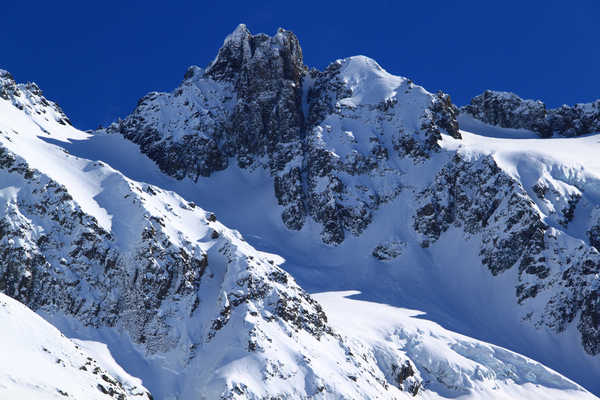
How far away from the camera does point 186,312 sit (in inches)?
2916

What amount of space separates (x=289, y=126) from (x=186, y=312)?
62476mm

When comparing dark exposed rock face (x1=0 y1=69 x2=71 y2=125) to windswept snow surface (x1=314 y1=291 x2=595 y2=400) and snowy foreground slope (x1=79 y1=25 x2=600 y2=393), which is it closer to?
snowy foreground slope (x1=79 y1=25 x2=600 y2=393)

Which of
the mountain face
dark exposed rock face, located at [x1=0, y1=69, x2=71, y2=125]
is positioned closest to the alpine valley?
the mountain face

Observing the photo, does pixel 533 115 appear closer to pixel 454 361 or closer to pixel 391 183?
pixel 391 183

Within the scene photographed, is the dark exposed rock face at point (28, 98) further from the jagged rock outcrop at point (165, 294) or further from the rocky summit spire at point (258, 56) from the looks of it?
the jagged rock outcrop at point (165, 294)

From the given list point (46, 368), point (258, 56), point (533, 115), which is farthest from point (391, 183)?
point (46, 368)

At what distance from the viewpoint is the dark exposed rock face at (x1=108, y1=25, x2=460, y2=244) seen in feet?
374

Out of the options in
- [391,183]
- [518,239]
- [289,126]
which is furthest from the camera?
[289,126]

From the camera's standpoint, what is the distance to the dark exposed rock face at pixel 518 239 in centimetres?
9012

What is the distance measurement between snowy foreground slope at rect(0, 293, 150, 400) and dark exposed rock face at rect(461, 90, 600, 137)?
105120mm

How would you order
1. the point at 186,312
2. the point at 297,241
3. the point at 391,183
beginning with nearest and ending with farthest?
the point at 186,312
the point at 297,241
the point at 391,183

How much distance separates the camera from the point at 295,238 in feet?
360

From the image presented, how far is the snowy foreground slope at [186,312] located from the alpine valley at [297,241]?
0.76ft

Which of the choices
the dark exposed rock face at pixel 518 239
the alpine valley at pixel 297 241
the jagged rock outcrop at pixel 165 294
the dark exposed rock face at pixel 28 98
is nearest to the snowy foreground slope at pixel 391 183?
the dark exposed rock face at pixel 518 239
